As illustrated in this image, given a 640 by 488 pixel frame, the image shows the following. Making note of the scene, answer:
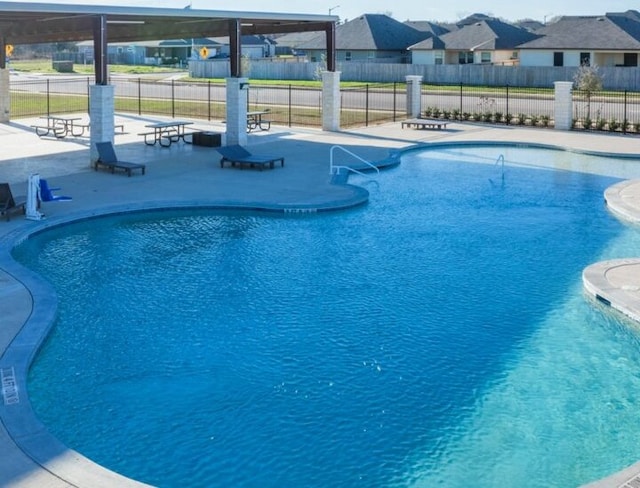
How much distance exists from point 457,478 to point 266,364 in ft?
11.5

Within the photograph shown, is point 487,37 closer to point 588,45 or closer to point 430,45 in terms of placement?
point 430,45

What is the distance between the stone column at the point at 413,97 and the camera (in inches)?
1421

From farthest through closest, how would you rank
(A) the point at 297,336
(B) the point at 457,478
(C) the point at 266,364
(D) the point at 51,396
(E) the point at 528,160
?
(E) the point at 528,160, (A) the point at 297,336, (C) the point at 266,364, (D) the point at 51,396, (B) the point at 457,478

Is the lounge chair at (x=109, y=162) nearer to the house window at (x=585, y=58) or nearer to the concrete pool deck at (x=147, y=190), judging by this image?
the concrete pool deck at (x=147, y=190)

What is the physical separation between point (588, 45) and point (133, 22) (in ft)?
120

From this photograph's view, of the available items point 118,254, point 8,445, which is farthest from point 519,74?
point 8,445

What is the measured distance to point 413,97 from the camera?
36.5 metres

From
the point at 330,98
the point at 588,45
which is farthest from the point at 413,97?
the point at 588,45

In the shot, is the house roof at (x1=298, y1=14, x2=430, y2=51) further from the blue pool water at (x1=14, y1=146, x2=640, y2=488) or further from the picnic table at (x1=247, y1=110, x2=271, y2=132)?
the blue pool water at (x1=14, y1=146, x2=640, y2=488)

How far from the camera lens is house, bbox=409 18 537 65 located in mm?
65438

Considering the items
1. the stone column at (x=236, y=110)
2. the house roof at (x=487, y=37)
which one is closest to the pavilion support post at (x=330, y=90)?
the stone column at (x=236, y=110)

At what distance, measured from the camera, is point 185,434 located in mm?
9008

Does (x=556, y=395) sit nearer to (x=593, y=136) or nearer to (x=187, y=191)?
(x=187, y=191)

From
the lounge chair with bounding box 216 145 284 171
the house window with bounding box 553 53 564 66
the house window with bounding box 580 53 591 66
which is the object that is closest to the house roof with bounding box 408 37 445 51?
the house window with bounding box 553 53 564 66
